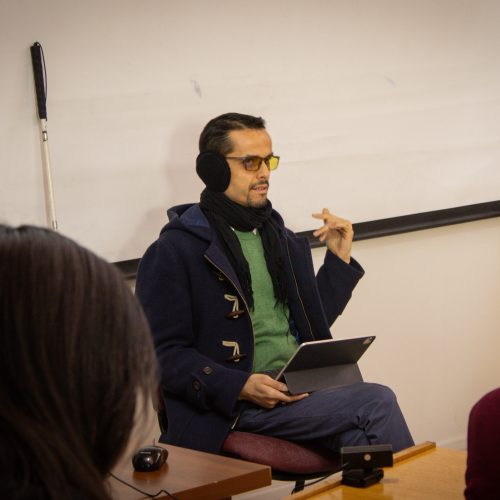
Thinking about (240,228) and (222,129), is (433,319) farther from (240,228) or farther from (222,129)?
(222,129)

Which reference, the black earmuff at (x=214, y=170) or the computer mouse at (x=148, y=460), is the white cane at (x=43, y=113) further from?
the computer mouse at (x=148, y=460)

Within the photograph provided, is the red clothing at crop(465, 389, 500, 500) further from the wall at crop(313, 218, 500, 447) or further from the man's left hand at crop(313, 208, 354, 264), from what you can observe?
the wall at crop(313, 218, 500, 447)

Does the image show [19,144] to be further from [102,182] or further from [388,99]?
[388,99]

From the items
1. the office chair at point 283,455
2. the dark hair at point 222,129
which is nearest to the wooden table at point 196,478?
the office chair at point 283,455

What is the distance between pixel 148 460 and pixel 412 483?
→ 2.06 ft

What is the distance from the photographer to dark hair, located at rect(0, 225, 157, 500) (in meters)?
0.94

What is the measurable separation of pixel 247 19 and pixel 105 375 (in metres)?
2.61

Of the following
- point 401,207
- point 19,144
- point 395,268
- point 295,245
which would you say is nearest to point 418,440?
point 395,268

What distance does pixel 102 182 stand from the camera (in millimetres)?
3037

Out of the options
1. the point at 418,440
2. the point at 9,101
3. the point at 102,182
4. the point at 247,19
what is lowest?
the point at 418,440

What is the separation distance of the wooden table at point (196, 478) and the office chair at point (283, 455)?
19.2 inches

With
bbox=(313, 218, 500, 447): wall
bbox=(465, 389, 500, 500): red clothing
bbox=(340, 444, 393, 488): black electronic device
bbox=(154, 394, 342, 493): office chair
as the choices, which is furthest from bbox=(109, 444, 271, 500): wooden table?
bbox=(313, 218, 500, 447): wall

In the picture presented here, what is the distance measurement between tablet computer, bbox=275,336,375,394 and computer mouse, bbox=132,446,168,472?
2.08 ft

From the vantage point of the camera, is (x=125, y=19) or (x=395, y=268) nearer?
(x=125, y=19)
